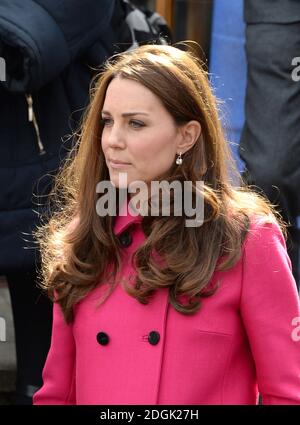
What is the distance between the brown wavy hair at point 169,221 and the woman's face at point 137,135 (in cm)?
3

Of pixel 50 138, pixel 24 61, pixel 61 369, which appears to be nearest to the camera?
pixel 61 369

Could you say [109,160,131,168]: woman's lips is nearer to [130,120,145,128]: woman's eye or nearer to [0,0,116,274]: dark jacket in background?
[130,120,145,128]: woman's eye

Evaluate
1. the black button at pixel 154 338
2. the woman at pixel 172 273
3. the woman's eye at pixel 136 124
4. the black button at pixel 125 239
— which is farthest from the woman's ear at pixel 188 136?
the black button at pixel 154 338

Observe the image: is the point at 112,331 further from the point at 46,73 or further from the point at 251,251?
the point at 46,73

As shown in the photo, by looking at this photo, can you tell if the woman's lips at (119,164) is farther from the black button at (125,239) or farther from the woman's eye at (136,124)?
the black button at (125,239)

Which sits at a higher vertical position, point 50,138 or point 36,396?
point 50,138

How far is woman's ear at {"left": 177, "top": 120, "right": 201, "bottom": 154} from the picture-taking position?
8.50 feet

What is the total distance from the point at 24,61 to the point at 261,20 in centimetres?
83

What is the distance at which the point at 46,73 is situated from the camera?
3.25 meters

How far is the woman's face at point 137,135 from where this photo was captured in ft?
8.30

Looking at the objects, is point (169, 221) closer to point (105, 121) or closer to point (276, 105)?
point (105, 121)

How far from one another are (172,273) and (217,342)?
0.67 feet

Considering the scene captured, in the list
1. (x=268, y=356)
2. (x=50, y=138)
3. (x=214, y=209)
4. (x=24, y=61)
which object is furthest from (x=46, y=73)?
(x=268, y=356)

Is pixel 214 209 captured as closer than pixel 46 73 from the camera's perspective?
Yes
